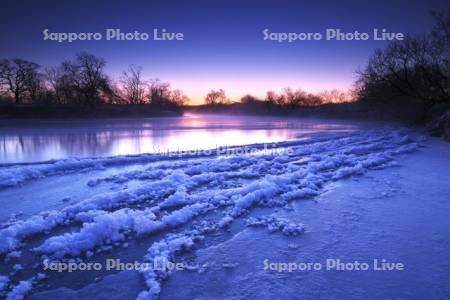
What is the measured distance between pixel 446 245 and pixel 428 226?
56cm

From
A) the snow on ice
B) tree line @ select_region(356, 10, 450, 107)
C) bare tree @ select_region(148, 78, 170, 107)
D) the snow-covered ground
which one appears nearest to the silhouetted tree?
bare tree @ select_region(148, 78, 170, 107)

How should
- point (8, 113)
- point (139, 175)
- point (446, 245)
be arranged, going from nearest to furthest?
point (446, 245) → point (139, 175) → point (8, 113)

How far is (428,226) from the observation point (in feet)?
11.7

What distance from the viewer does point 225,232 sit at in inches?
138

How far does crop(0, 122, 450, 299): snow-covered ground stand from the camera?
2.44m

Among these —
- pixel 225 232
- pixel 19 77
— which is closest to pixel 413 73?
pixel 225 232

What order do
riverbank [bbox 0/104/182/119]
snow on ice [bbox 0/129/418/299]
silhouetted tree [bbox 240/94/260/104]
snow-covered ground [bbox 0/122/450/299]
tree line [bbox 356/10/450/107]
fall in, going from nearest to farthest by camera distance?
1. snow-covered ground [bbox 0/122/450/299]
2. snow on ice [bbox 0/129/418/299]
3. tree line [bbox 356/10/450/107]
4. riverbank [bbox 0/104/182/119]
5. silhouetted tree [bbox 240/94/260/104]

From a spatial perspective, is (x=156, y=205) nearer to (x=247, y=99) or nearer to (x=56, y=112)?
(x=56, y=112)

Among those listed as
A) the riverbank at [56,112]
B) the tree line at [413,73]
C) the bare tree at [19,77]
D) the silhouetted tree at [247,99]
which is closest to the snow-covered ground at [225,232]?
the tree line at [413,73]

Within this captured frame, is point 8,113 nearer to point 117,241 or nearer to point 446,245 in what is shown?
point 117,241

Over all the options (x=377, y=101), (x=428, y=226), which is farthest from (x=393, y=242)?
(x=377, y=101)

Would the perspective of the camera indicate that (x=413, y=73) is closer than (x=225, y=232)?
No

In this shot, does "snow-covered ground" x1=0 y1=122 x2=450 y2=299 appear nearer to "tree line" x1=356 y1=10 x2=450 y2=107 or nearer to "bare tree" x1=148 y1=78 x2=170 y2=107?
"tree line" x1=356 y1=10 x2=450 y2=107

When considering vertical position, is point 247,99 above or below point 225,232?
above
